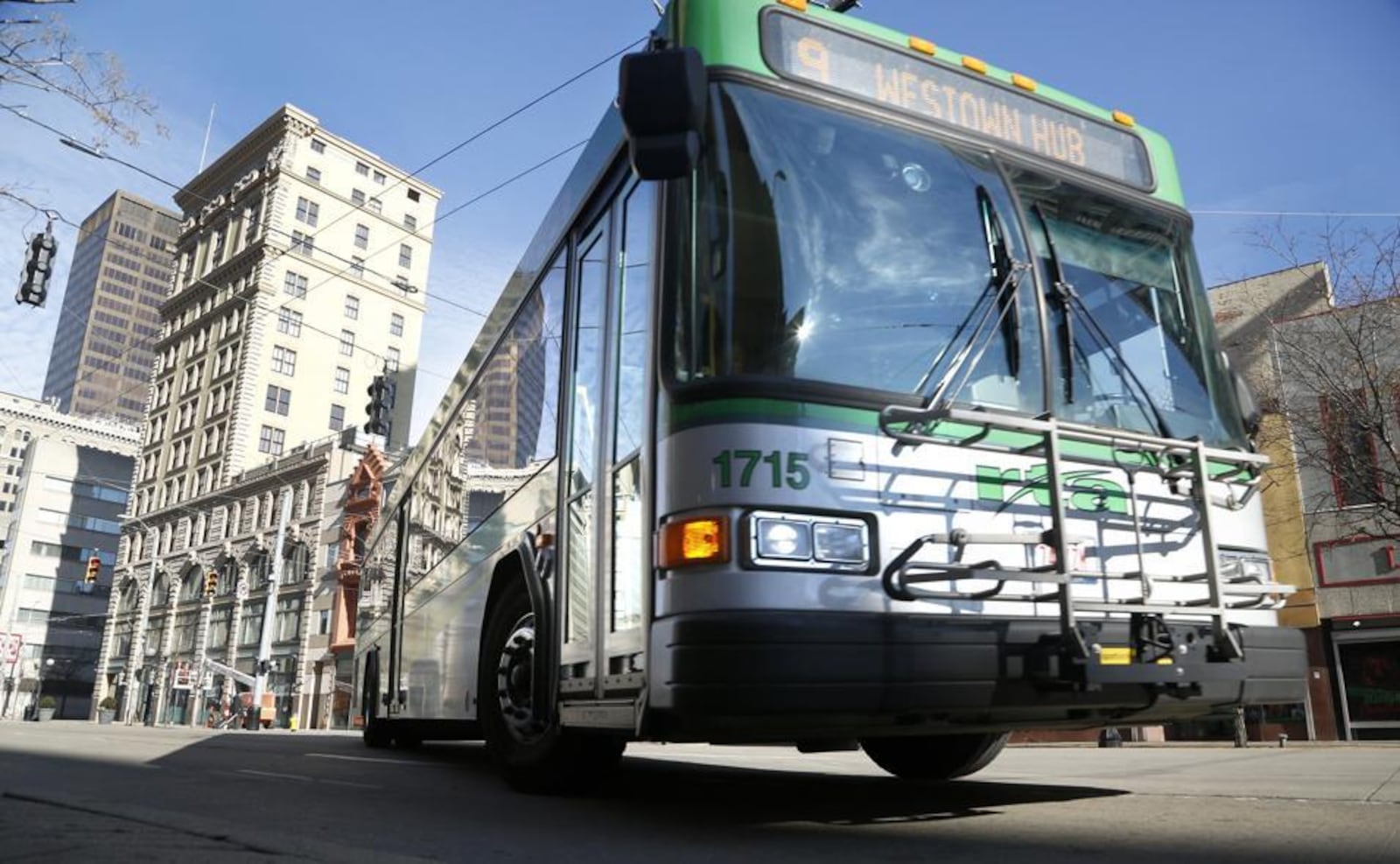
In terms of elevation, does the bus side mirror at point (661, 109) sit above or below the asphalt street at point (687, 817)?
above

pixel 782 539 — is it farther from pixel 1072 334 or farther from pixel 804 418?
pixel 1072 334

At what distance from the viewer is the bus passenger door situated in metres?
4.14

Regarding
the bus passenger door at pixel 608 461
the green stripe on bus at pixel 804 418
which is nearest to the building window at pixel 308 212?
the bus passenger door at pixel 608 461

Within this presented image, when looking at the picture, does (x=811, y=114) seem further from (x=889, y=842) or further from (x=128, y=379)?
(x=128, y=379)

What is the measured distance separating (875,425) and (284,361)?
67596 millimetres

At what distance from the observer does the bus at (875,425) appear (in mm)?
3574

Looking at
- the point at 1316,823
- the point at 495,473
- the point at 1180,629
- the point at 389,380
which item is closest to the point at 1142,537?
the point at 1180,629

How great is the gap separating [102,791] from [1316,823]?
5.73 metres

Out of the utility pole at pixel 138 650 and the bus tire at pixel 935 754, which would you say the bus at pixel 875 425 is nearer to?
the bus tire at pixel 935 754

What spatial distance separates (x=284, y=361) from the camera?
214ft

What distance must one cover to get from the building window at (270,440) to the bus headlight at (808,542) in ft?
216

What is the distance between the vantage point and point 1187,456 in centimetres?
421

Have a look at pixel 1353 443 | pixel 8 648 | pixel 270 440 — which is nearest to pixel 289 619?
pixel 8 648

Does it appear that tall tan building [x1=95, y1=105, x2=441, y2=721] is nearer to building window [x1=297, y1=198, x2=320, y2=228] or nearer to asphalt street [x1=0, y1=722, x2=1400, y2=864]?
building window [x1=297, y1=198, x2=320, y2=228]
